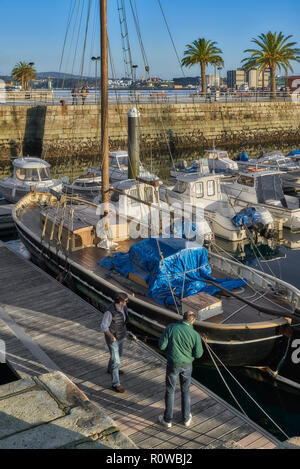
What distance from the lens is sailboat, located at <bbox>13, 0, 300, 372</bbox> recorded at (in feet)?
33.9

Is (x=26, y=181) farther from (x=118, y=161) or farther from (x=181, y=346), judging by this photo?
(x=181, y=346)

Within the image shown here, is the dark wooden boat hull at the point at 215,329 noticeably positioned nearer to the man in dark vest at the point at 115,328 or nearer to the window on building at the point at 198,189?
the man in dark vest at the point at 115,328

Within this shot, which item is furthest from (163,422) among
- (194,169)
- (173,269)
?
(194,169)

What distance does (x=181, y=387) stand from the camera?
747cm

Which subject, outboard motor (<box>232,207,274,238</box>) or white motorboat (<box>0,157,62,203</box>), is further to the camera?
white motorboat (<box>0,157,62,203</box>)

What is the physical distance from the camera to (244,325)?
33.1 feet

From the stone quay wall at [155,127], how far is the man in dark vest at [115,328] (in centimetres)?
2884

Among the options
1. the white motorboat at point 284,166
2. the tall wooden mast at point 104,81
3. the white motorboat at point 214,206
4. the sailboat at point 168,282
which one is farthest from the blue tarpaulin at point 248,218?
the tall wooden mast at point 104,81

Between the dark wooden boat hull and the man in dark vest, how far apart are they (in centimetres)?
254

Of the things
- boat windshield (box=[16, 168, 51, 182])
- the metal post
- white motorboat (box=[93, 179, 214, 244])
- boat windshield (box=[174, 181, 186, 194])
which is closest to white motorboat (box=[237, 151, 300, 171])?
the metal post

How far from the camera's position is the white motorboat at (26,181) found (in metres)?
25.7

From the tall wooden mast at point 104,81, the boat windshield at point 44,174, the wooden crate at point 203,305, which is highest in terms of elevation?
the tall wooden mast at point 104,81

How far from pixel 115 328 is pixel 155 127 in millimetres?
42055

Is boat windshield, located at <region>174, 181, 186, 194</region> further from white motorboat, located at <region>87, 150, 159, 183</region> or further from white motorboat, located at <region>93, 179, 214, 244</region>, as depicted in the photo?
white motorboat, located at <region>87, 150, 159, 183</region>
